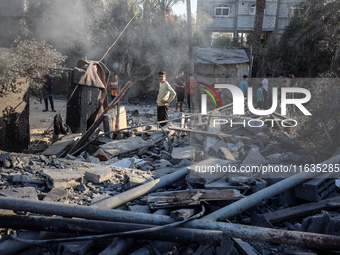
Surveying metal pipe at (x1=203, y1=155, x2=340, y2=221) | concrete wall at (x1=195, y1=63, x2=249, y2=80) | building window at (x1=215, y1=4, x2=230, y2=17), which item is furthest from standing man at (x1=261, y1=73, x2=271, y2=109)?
building window at (x1=215, y1=4, x2=230, y2=17)

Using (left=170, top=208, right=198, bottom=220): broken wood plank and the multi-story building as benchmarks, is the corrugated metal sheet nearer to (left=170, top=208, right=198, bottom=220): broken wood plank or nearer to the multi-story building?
the multi-story building

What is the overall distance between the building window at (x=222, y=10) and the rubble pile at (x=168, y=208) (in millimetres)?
23871

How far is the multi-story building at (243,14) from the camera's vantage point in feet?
87.3

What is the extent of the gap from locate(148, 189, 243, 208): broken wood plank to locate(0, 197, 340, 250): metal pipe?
0.44 m

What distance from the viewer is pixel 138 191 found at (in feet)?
12.7

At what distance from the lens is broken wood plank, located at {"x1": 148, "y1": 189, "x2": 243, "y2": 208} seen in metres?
3.47

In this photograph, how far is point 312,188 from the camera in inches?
155

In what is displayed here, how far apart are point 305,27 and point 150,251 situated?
2040 cm

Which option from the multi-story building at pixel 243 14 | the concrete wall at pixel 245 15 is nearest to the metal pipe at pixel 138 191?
the multi-story building at pixel 243 14

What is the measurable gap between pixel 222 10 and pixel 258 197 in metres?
26.8

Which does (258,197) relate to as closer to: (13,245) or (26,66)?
(13,245)

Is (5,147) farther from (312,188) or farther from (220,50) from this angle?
(220,50)

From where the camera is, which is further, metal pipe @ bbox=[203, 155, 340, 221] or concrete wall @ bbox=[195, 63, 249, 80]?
concrete wall @ bbox=[195, 63, 249, 80]

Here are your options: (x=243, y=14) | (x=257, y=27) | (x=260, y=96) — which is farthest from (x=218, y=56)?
(x=243, y=14)
